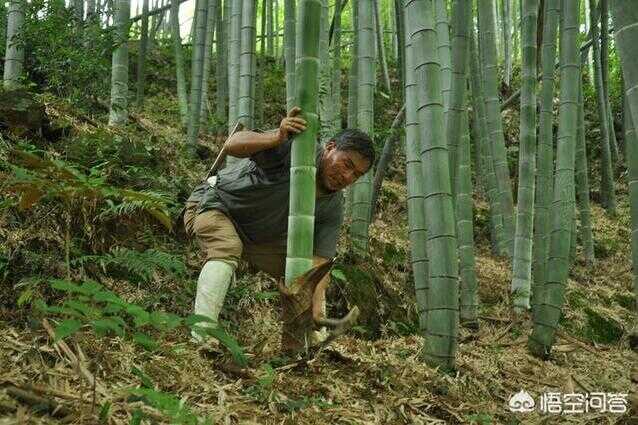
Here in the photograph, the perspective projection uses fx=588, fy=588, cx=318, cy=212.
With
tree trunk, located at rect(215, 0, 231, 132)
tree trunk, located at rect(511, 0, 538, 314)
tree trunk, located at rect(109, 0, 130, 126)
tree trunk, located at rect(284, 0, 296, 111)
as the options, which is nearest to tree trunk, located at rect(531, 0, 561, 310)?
tree trunk, located at rect(511, 0, 538, 314)

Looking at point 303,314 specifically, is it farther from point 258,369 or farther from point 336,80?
point 336,80

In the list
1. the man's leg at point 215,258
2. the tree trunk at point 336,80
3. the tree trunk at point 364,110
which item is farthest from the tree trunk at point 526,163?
the man's leg at point 215,258

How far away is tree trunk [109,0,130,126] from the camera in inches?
189

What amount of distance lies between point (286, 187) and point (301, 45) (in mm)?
711

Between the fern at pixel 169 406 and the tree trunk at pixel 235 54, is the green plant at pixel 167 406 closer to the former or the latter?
the fern at pixel 169 406

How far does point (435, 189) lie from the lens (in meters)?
2.33

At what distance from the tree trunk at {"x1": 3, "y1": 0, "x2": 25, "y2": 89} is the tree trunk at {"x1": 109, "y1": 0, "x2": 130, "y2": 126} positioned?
70 cm

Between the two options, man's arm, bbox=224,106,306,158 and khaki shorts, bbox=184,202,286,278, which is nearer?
man's arm, bbox=224,106,306,158

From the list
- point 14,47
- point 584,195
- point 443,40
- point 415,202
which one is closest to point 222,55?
point 14,47

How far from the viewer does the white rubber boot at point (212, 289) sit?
225 cm

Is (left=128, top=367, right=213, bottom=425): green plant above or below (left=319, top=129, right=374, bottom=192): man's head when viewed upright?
below

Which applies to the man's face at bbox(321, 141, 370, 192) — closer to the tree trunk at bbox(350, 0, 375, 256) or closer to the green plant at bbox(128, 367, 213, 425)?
the green plant at bbox(128, 367, 213, 425)

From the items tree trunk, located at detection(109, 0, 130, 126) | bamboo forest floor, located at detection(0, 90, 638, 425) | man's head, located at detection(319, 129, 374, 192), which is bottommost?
bamboo forest floor, located at detection(0, 90, 638, 425)
